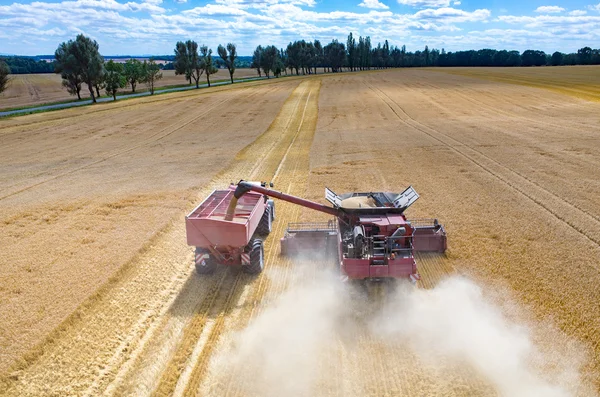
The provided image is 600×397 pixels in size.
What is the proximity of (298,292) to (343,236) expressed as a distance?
2.01 metres

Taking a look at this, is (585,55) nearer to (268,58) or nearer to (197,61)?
(268,58)

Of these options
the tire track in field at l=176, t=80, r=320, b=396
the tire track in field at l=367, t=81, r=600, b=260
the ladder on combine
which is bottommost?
the tire track in field at l=176, t=80, r=320, b=396

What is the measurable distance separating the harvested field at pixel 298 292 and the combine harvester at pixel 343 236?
0.64 m

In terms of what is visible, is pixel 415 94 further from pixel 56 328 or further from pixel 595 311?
pixel 56 328

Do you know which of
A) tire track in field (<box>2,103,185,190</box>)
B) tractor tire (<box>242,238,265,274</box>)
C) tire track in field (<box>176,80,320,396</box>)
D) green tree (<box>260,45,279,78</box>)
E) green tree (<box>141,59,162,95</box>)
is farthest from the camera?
green tree (<box>260,45,279,78</box>)

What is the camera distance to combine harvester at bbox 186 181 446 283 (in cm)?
1072

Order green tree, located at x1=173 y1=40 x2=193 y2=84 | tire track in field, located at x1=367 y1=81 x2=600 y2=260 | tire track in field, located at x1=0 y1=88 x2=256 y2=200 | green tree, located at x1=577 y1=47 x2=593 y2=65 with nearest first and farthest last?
1. tire track in field, located at x1=367 y1=81 x2=600 y2=260
2. tire track in field, located at x1=0 y1=88 x2=256 y2=200
3. green tree, located at x1=173 y1=40 x2=193 y2=84
4. green tree, located at x1=577 y1=47 x2=593 y2=65

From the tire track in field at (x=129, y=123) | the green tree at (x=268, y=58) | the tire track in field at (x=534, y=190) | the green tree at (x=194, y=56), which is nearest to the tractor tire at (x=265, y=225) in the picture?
the tire track in field at (x=534, y=190)

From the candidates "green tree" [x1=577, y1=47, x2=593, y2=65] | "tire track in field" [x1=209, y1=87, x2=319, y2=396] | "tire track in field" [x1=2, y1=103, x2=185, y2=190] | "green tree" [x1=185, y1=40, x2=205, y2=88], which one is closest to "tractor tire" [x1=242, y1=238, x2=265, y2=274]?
"tire track in field" [x1=209, y1=87, x2=319, y2=396]

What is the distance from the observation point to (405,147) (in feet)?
95.0

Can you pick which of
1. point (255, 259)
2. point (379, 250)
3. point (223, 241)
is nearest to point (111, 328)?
point (223, 241)

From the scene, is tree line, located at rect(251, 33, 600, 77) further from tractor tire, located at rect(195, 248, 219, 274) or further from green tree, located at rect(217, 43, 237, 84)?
tractor tire, located at rect(195, 248, 219, 274)

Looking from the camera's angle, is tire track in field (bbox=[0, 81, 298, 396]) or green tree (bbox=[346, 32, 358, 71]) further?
green tree (bbox=[346, 32, 358, 71])

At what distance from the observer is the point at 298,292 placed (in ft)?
37.0
